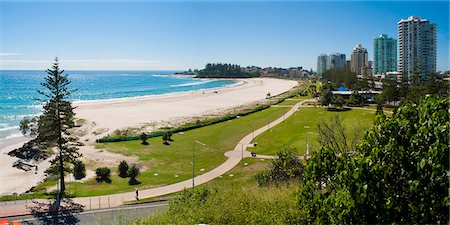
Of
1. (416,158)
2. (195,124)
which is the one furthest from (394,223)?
(195,124)

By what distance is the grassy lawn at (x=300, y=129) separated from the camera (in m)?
40.2

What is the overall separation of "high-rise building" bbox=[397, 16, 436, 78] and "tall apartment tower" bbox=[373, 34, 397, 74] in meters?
39.1

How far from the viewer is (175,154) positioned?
39.0 m

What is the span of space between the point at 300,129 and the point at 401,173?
43.8m

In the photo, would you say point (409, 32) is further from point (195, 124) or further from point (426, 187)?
point (426, 187)

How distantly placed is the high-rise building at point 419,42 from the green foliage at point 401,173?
134 metres

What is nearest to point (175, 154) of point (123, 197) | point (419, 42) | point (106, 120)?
point (123, 197)

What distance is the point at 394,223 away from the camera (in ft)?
20.8

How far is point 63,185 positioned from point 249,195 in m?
20.8

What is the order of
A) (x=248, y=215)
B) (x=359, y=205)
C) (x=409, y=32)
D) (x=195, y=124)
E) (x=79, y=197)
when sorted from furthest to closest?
(x=409, y=32)
(x=195, y=124)
(x=79, y=197)
(x=248, y=215)
(x=359, y=205)

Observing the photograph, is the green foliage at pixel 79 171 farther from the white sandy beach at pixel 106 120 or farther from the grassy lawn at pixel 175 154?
the white sandy beach at pixel 106 120

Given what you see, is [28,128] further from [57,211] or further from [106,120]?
[57,211]

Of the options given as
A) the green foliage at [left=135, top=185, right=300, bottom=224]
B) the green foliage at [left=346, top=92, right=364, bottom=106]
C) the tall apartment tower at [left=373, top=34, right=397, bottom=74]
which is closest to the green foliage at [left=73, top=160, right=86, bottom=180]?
the green foliage at [left=135, top=185, right=300, bottom=224]

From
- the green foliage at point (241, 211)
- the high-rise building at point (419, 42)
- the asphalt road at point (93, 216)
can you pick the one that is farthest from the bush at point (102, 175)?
the high-rise building at point (419, 42)
